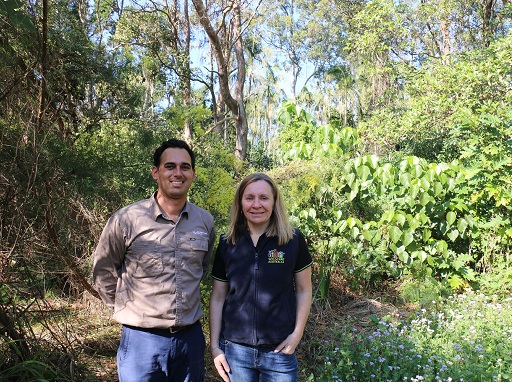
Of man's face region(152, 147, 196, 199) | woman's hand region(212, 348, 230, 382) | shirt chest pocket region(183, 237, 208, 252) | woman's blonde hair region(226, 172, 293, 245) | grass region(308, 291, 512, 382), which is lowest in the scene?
grass region(308, 291, 512, 382)

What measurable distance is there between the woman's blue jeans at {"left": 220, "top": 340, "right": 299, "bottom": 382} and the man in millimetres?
182

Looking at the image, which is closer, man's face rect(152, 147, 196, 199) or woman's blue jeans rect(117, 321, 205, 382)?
woman's blue jeans rect(117, 321, 205, 382)

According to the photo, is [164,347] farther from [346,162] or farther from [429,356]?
[346,162]

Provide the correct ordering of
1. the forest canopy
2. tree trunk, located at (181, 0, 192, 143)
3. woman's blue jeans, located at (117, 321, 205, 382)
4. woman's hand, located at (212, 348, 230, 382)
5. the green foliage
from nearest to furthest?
woman's blue jeans, located at (117, 321, 205, 382), woman's hand, located at (212, 348, 230, 382), the forest canopy, tree trunk, located at (181, 0, 192, 143), the green foliage

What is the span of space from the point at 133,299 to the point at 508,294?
14.9 ft

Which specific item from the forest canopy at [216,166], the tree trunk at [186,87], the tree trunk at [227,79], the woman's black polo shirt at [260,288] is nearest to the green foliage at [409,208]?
the forest canopy at [216,166]

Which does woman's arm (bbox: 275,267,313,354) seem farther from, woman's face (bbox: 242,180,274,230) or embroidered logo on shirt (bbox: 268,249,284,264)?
woman's face (bbox: 242,180,274,230)

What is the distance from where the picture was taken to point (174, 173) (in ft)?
7.03

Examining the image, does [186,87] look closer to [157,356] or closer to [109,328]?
[109,328]

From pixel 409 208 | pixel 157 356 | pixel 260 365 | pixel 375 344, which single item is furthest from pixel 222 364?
pixel 409 208

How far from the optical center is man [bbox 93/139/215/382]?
2020 millimetres

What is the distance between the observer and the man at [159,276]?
2.02 meters

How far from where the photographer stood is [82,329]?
147 inches

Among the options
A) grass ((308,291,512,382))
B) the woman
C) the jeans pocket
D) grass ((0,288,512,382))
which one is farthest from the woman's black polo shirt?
grass ((308,291,512,382))
